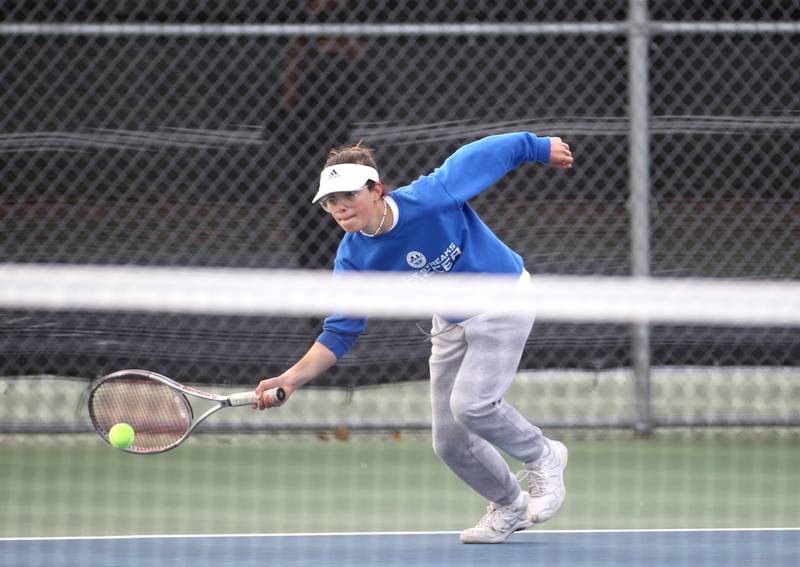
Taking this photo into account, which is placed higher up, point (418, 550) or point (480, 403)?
point (480, 403)

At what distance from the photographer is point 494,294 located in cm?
361

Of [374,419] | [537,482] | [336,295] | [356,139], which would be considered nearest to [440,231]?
[537,482]

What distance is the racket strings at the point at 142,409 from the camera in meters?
4.46

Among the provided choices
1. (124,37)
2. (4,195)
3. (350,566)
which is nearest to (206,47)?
(124,37)

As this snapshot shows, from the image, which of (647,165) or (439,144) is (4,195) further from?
(647,165)

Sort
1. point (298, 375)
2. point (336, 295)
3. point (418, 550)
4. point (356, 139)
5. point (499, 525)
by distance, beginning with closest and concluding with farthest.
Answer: point (336, 295)
point (298, 375)
point (418, 550)
point (499, 525)
point (356, 139)

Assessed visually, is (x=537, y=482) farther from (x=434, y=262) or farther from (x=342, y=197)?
(x=342, y=197)

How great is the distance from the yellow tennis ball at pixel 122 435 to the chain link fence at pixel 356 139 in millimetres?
2281

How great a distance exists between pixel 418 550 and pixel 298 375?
26.3 inches

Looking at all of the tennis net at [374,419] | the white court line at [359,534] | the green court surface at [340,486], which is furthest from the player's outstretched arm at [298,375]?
the tennis net at [374,419]

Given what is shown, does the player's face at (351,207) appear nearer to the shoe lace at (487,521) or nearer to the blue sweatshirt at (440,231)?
the blue sweatshirt at (440,231)

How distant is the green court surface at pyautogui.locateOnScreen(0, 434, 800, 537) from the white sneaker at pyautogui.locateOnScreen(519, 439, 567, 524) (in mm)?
439

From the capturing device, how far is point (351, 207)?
428 centimetres

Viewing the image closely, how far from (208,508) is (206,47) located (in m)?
2.14
